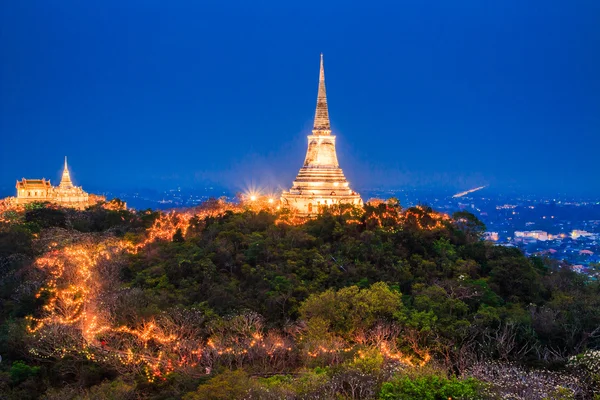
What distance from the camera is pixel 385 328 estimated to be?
66.4 feet

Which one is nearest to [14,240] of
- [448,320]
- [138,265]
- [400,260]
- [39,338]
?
[138,265]

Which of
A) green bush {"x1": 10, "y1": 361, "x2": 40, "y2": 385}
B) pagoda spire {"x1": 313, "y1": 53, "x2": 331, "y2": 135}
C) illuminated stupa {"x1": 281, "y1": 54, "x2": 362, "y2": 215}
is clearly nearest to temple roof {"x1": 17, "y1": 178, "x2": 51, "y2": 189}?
illuminated stupa {"x1": 281, "y1": 54, "x2": 362, "y2": 215}

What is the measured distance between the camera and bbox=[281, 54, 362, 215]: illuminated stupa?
3831 cm

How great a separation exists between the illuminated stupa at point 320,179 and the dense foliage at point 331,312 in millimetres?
5818

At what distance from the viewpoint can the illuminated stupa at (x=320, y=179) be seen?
3831 cm

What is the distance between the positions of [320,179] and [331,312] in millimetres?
18776

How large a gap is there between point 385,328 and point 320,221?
1118cm

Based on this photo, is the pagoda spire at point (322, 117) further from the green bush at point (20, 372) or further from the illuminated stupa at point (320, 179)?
the green bush at point (20, 372)

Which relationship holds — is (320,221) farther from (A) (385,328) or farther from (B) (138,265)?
(A) (385,328)

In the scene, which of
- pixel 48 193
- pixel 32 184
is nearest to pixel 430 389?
pixel 48 193

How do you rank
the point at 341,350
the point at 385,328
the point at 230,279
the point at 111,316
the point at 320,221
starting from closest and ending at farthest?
the point at 341,350
the point at 385,328
the point at 111,316
the point at 230,279
the point at 320,221

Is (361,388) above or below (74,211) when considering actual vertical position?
below

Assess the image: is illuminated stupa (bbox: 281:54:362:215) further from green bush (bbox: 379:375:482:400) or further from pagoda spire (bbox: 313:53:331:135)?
green bush (bbox: 379:375:482:400)

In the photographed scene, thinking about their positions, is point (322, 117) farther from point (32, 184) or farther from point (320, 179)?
point (32, 184)
